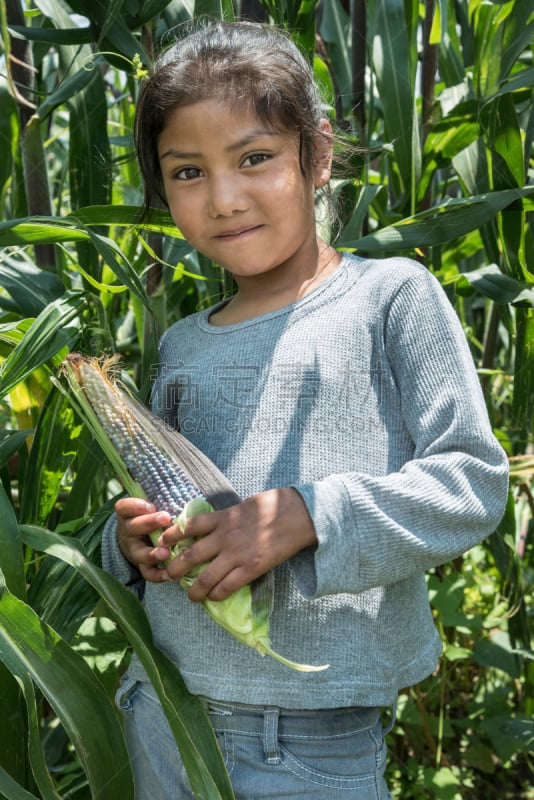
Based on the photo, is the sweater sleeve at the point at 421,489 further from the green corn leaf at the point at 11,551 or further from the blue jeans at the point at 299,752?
the green corn leaf at the point at 11,551

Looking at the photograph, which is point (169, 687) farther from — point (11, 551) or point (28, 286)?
point (28, 286)

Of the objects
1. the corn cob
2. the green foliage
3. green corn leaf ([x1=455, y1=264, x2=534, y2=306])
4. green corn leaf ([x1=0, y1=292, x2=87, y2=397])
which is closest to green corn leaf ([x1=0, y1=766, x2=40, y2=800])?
the green foliage

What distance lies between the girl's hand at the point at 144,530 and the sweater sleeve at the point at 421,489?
0.12 metres

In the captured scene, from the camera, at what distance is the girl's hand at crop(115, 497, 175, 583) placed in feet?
2.30

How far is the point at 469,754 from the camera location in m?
1.43

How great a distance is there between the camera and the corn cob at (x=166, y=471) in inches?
26.5

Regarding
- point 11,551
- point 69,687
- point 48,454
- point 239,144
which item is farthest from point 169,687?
point 239,144

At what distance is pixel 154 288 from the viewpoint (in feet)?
3.81

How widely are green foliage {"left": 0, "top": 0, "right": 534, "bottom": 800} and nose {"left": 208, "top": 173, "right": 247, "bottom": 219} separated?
0.19m

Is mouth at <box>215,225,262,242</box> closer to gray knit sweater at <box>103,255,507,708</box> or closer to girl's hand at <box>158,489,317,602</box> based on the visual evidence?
gray knit sweater at <box>103,255,507,708</box>

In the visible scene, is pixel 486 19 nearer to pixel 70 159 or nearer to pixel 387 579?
pixel 70 159

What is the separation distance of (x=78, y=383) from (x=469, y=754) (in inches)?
39.8

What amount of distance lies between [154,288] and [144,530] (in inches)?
20.5

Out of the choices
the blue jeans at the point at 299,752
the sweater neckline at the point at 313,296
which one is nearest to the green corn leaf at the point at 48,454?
the sweater neckline at the point at 313,296
